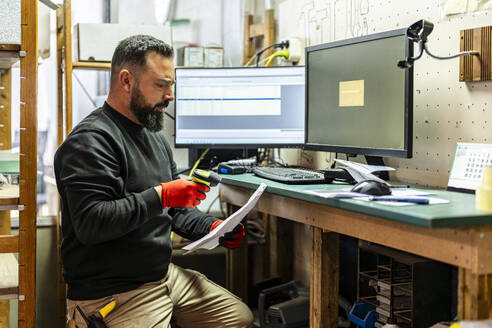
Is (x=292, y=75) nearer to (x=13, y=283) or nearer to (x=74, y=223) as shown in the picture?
(x=74, y=223)

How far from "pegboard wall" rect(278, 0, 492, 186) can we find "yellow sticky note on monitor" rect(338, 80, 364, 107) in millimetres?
214

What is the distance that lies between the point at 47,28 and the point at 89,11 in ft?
3.64

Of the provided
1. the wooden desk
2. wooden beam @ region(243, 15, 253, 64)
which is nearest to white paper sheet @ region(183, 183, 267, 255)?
the wooden desk

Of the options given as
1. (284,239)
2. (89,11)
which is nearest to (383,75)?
(284,239)

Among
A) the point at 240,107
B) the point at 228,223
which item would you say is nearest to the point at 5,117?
the point at 240,107

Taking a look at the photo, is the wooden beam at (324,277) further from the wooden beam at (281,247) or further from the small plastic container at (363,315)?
the wooden beam at (281,247)

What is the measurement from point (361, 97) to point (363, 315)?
80 cm

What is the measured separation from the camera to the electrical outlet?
5.20 feet

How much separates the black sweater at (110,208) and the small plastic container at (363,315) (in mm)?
745

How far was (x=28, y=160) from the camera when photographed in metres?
1.73

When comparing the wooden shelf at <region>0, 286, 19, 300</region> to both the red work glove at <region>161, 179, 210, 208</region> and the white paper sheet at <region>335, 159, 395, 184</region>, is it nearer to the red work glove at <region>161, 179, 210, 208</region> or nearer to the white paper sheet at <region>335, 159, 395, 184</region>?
the red work glove at <region>161, 179, 210, 208</region>

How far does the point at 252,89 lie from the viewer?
7.78ft

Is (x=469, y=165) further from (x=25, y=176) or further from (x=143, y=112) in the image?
(x=25, y=176)

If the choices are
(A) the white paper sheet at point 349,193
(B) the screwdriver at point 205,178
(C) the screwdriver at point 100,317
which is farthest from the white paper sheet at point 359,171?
(C) the screwdriver at point 100,317
